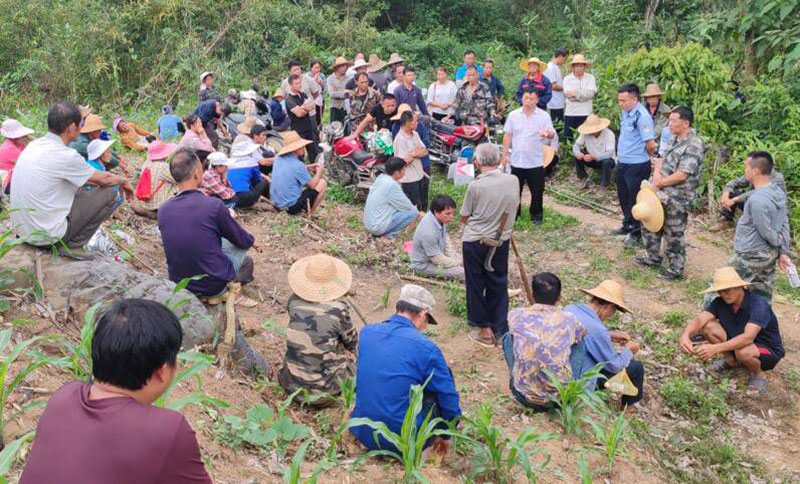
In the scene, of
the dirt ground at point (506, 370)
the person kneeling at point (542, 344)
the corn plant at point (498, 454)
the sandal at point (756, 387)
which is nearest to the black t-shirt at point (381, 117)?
the dirt ground at point (506, 370)

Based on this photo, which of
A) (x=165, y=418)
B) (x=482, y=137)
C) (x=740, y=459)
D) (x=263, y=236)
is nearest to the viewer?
(x=165, y=418)

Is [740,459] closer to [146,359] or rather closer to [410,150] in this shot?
[146,359]

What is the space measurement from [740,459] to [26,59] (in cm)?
1444

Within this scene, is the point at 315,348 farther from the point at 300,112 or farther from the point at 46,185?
the point at 300,112

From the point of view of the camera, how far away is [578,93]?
35.7 ft

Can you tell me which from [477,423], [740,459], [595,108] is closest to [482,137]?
[595,108]

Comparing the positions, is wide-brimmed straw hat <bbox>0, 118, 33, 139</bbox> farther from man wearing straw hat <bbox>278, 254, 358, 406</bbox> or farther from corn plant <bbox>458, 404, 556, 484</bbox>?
corn plant <bbox>458, 404, 556, 484</bbox>

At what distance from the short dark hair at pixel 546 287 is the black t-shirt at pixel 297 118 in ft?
23.3

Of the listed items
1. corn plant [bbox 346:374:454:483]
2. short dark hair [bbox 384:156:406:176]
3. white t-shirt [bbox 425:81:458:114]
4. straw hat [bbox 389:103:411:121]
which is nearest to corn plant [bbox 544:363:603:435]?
corn plant [bbox 346:374:454:483]

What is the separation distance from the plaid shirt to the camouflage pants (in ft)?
15.4

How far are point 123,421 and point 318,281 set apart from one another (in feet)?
9.40

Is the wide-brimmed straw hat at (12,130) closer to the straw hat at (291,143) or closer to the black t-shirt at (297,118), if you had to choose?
the straw hat at (291,143)

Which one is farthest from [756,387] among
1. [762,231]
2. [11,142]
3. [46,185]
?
[11,142]

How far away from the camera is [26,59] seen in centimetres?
1430
